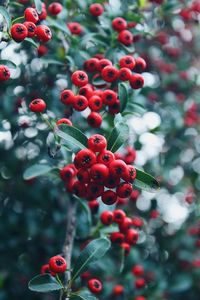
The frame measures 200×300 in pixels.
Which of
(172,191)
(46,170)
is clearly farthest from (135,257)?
(46,170)

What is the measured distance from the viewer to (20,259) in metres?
4.21

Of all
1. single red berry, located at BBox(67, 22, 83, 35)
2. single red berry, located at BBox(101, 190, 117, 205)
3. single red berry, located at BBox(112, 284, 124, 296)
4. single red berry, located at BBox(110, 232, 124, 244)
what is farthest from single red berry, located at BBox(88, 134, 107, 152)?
single red berry, located at BBox(112, 284, 124, 296)

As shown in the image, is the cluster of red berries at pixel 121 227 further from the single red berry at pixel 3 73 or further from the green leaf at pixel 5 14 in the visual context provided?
the green leaf at pixel 5 14

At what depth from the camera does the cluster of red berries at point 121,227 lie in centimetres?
326

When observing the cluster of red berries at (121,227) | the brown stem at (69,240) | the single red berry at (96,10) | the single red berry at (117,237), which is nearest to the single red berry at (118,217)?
the cluster of red berries at (121,227)

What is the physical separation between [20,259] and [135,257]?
1.19 meters

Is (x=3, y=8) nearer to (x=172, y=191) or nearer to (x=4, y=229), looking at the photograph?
(x=4, y=229)

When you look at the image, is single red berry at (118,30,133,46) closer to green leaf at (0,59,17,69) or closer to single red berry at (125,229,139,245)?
green leaf at (0,59,17,69)

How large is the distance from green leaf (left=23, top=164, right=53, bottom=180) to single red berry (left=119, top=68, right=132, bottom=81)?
0.89 m

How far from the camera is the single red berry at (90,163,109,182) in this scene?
2221 millimetres

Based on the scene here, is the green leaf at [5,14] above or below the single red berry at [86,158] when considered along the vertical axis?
above

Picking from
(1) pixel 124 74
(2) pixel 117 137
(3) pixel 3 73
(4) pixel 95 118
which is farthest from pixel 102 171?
(1) pixel 124 74

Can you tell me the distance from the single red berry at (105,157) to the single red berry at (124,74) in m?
0.82

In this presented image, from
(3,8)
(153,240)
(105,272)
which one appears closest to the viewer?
(3,8)
